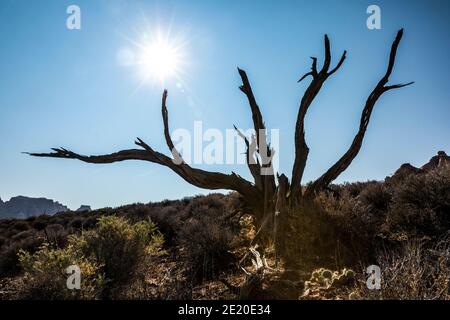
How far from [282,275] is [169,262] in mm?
2915

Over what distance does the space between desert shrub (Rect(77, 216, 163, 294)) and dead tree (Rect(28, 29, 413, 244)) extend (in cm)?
284

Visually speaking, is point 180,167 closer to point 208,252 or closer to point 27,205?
point 208,252

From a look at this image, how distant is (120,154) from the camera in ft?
26.7

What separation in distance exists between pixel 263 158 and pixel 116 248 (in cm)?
493

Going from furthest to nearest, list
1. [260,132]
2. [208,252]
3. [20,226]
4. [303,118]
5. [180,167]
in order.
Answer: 1. [20,226]
2. [260,132]
3. [303,118]
4. [180,167]
5. [208,252]

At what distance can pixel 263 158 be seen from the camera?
28.1ft

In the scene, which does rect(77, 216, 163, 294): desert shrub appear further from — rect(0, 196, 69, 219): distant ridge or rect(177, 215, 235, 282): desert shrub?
rect(0, 196, 69, 219): distant ridge

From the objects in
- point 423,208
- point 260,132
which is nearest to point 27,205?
point 260,132

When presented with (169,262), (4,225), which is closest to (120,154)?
A: (169,262)

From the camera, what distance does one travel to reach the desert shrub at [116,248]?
14.8ft

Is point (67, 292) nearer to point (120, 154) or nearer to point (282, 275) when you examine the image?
point (282, 275)

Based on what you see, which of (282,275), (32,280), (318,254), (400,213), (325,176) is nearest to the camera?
(32,280)

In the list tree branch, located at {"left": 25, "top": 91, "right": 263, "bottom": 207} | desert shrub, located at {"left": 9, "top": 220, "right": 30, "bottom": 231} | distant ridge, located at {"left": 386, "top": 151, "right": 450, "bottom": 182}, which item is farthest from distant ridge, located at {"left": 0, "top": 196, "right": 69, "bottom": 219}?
tree branch, located at {"left": 25, "top": 91, "right": 263, "bottom": 207}

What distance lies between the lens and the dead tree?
7.95 m
